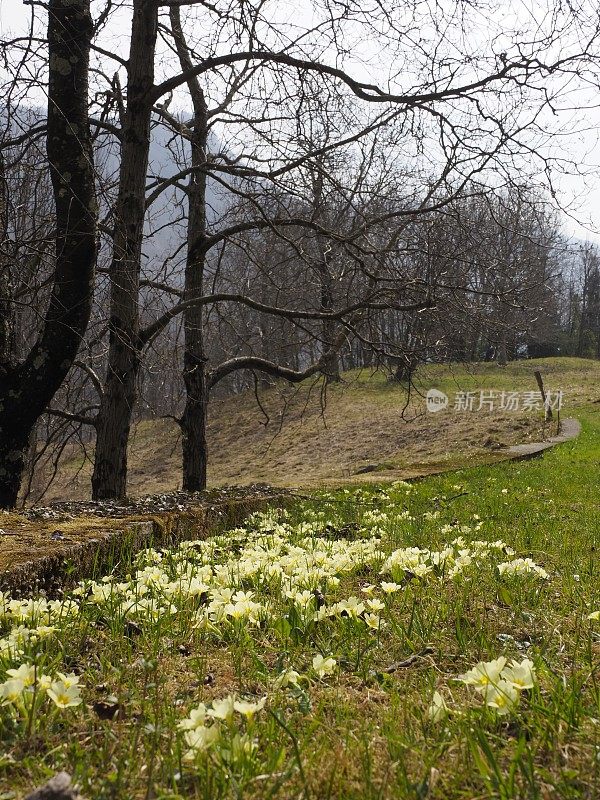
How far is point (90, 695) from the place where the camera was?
7.11ft

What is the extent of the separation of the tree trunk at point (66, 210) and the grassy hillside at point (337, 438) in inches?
443

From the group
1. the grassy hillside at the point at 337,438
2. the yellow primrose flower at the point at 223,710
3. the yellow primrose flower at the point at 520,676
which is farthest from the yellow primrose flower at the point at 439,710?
the grassy hillside at the point at 337,438

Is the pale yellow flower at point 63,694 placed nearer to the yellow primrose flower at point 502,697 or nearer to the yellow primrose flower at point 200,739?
the yellow primrose flower at point 200,739

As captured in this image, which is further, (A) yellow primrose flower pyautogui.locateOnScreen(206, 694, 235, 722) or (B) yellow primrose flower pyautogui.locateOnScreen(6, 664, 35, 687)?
(B) yellow primrose flower pyautogui.locateOnScreen(6, 664, 35, 687)

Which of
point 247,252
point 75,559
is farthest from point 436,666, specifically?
point 247,252

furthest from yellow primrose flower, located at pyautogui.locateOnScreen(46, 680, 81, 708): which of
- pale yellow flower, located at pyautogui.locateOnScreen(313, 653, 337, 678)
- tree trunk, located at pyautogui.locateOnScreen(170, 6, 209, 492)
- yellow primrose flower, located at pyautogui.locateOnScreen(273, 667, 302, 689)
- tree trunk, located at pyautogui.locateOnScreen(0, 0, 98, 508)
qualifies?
tree trunk, located at pyautogui.locateOnScreen(170, 6, 209, 492)

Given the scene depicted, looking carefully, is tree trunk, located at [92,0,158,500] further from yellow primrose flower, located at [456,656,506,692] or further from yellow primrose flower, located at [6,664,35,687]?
yellow primrose flower, located at [456,656,506,692]

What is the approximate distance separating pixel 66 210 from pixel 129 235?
184cm

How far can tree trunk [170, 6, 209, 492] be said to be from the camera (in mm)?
10969

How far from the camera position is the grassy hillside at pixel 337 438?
2317 cm

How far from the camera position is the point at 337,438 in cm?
2800

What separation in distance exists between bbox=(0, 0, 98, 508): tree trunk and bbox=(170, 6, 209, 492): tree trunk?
156 inches

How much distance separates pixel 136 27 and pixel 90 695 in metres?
8.43

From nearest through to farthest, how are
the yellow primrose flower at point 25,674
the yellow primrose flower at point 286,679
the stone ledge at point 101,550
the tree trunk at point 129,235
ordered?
the yellow primrose flower at point 25,674, the yellow primrose flower at point 286,679, the stone ledge at point 101,550, the tree trunk at point 129,235
